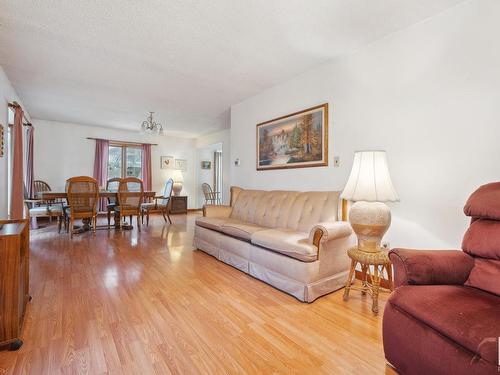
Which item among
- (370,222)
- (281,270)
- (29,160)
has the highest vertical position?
(29,160)

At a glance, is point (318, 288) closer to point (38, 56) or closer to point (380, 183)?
point (380, 183)

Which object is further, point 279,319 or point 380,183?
point 380,183

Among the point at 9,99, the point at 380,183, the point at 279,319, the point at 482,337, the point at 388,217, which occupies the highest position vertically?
the point at 9,99

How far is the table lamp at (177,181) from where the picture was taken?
7836 mm

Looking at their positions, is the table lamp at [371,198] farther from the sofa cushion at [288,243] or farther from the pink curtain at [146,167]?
the pink curtain at [146,167]

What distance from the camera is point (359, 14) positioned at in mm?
2141

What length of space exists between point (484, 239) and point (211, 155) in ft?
25.4

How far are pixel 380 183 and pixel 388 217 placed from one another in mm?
276

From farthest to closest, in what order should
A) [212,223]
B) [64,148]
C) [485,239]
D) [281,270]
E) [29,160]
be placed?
[64,148] < [29,160] < [212,223] < [281,270] < [485,239]

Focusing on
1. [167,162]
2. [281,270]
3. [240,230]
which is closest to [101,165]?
[167,162]

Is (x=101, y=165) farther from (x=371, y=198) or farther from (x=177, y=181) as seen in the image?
(x=371, y=198)

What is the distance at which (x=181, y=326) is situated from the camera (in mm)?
1753

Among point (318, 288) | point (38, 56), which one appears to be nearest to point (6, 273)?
point (318, 288)

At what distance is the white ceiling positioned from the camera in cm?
208
